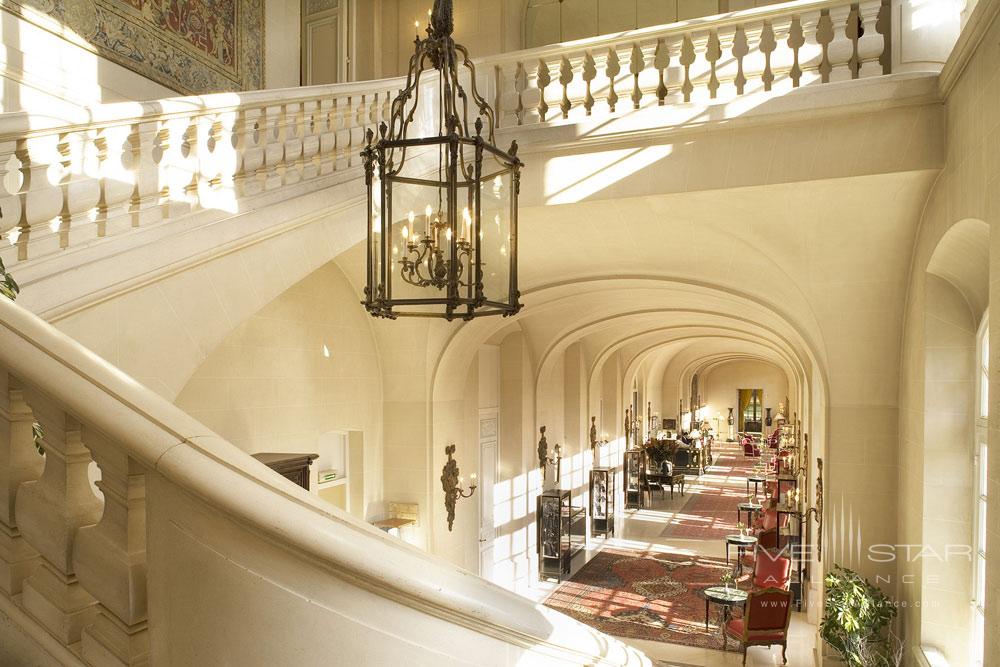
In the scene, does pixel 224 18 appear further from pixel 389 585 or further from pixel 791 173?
pixel 389 585

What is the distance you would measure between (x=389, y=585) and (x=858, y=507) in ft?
18.8

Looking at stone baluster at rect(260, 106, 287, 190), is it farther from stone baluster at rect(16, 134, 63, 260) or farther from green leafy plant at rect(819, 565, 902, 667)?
green leafy plant at rect(819, 565, 902, 667)

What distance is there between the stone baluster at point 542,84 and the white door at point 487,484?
19.0 feet

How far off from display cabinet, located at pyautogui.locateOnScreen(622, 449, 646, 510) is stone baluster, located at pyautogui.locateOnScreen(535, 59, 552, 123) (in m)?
13.2

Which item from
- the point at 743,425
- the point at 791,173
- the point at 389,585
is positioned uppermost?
the point at 791,173

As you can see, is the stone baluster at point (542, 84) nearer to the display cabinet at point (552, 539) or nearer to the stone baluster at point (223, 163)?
the stone baluster at point (223, 163)

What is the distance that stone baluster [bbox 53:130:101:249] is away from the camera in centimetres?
326

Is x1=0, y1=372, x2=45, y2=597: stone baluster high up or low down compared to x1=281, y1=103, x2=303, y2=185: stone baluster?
down

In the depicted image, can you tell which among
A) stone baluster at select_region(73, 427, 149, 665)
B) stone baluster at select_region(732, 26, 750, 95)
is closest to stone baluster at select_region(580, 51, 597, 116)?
stone baluster at select_region(732, 26, 750, 95)

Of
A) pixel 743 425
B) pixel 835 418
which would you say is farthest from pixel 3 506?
pixel 743 425

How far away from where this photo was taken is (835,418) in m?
6.17

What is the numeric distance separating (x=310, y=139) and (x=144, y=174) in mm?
1272

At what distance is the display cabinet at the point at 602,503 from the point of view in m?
14.4

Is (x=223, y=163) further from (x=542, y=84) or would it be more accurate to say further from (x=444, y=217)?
(x=542, y=84)
